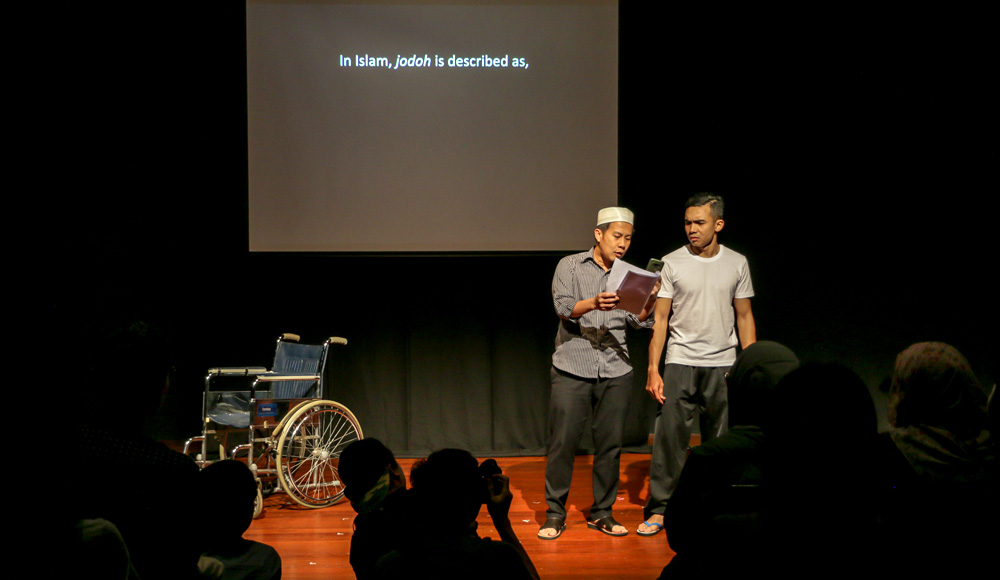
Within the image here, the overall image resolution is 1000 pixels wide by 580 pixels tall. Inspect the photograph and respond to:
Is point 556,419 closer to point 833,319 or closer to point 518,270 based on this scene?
point 518,270

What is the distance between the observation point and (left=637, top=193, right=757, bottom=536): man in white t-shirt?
305 centimetres

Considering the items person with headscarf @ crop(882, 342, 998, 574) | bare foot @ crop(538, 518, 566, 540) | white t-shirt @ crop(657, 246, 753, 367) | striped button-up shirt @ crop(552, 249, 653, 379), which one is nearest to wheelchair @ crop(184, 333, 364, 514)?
bare foot @ crop(538, 518, 566, 540)

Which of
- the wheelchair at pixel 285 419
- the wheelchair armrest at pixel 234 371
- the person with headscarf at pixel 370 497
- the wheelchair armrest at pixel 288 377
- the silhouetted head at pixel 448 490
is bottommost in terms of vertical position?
the wheelchair at pixel 285 419

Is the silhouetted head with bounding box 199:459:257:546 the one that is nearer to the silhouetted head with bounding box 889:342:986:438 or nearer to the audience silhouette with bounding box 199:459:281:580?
the audience silhouette with bounding box 199:459:281:580

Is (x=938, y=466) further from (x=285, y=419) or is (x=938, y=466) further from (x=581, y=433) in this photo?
(x=285, y=419)

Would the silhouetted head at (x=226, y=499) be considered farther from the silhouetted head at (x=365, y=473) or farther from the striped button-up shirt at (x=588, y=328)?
the striped button-up shirt at (x=588, y=328)

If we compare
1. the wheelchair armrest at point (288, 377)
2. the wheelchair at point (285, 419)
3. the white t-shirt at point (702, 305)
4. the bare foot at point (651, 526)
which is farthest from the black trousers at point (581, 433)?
the wheelchair armrest at point (288, 377)

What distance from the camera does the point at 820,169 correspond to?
446 cm

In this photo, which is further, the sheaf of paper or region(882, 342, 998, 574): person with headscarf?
the sheaf of paper

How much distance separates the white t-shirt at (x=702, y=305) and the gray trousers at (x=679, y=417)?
0.06m

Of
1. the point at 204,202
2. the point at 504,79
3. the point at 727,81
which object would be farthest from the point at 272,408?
the point at 727,81

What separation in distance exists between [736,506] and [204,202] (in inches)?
158

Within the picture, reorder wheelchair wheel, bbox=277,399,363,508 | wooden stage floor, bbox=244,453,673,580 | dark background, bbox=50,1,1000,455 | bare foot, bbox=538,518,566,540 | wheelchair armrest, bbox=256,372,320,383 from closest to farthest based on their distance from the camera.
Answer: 1. wooden stage floor, bbox=244,453,673,580
2. bare foot, bbox=538,518,566,540
3. wheelchair wheel, bbox=277,399,363,508
4. wheelchair armrest, bbox=256,372,320,383
5. dark background, bbox=50,1,1000,455

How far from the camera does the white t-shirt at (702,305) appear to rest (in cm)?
307
